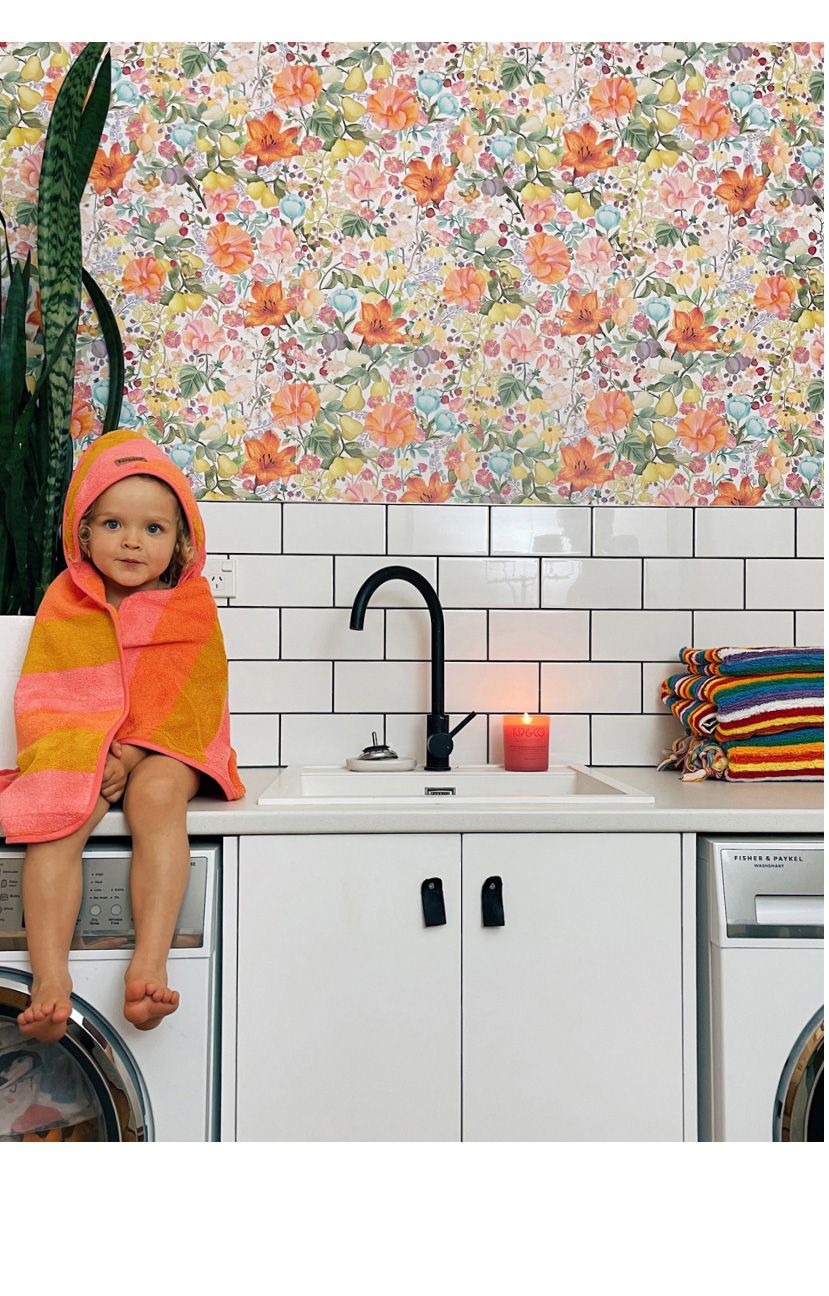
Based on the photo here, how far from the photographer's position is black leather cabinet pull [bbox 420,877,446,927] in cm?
166

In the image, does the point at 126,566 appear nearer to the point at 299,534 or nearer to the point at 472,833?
the point at 299,534

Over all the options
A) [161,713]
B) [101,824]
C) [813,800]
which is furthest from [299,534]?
[813,800]

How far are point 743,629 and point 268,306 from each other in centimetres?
129

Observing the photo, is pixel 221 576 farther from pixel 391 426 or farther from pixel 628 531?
pixel 628 531

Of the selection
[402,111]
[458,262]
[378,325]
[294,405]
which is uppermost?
[402,111]

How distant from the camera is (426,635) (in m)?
2.32

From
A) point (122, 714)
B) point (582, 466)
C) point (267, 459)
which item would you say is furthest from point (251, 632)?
point (582, 466)

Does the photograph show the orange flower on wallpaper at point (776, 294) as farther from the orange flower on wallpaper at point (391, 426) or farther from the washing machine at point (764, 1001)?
the washing machine at point (764, 1001)

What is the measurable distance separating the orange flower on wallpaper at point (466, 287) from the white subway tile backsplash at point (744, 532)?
0.69 meters

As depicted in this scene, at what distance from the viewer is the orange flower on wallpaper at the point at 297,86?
232 centimetres

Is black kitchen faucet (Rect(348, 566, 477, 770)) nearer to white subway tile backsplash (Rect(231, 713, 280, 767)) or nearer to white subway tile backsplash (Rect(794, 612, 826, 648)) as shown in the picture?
white subway tile backsplash (Rect(231, 713, 280, 767))

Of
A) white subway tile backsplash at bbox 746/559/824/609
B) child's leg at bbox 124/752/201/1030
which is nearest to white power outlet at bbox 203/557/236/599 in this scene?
child's leg at bbox 124/752/201/1030

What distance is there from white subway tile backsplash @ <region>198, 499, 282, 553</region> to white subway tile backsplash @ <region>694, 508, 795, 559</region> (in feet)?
3.19

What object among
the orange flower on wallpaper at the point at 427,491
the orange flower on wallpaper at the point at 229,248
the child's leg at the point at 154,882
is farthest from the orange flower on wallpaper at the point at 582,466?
the child's leg at the point at 154,882
